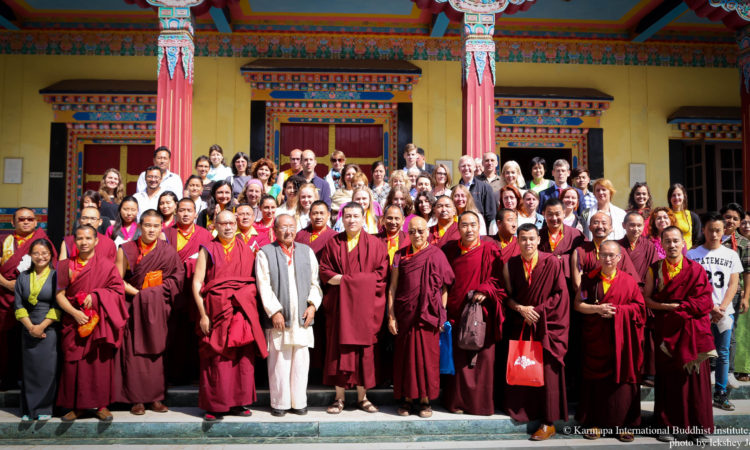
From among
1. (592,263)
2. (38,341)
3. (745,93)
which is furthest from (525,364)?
(745,93)

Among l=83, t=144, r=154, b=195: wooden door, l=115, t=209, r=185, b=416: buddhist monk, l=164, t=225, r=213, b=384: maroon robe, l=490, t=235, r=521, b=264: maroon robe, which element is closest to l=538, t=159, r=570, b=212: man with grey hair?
l=490, t=235, r=521, b=264: maroon robe

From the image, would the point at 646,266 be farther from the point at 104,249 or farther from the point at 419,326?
the point at 104,249

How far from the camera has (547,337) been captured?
4.08m

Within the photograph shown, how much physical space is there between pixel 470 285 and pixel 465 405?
0.86 metres

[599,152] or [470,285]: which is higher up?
[599,152]

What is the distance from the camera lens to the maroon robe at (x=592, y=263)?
420cm

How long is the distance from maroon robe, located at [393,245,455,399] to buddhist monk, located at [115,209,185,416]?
1652 mm

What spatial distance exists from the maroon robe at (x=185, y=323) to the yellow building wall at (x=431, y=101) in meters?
4.65

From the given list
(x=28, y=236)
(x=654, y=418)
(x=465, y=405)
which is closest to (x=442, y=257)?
(x=465, y=405)

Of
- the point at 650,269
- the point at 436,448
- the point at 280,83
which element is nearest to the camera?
the point at 436,448

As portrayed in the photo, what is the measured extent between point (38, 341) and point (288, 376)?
1711mm

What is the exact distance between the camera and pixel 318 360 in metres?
4.53

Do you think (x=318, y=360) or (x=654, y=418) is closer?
(x=654, y=418)

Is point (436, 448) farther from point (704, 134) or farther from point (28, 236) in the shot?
point (704, 134)
